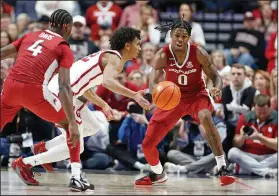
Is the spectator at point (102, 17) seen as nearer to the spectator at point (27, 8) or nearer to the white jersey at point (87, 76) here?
the spectator at point (27, 8)

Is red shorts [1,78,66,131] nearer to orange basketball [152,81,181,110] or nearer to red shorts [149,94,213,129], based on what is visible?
orange basketball [152,81,181,110]

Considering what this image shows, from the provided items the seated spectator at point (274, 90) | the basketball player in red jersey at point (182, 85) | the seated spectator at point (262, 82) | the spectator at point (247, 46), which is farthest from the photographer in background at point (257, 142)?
the spectator at point (247, 46)

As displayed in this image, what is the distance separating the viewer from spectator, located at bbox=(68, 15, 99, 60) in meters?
14.4

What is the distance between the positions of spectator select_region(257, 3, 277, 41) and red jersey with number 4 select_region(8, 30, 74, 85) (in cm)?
783

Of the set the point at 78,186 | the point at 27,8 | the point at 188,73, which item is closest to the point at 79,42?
the point at 27,8

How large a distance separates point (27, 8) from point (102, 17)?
1763 millimetres

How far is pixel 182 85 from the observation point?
1048 cm

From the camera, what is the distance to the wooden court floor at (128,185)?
9211 mm

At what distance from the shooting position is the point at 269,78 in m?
13.9

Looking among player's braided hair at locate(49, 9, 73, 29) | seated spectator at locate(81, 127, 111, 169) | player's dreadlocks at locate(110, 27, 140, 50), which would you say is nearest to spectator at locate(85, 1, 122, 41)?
seated spectator at locate(81, 127, 111, 169)

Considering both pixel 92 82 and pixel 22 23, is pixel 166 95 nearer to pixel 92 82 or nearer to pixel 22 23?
pixel 92 82

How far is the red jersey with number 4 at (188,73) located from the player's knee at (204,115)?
0.36 metres

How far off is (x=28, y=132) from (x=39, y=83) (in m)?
3.55

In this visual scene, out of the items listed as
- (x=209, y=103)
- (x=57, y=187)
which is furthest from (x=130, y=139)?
(x=57, y=187)
